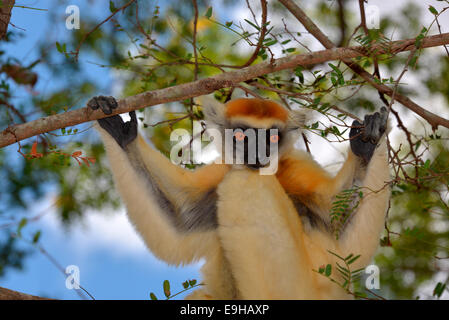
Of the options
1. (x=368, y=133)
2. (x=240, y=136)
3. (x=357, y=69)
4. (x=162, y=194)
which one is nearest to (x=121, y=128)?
(x=162, y=194)

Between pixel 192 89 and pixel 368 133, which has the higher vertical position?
pixel 192 89

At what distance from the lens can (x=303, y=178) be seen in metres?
4.23

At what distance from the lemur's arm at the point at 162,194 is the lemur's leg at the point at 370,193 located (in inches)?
45.1

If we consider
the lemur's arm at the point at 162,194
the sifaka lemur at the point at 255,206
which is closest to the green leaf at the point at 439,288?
the sifaka lemur at the point at 255,206

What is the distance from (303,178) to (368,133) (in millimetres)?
685

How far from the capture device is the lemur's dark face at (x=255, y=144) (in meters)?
4.04

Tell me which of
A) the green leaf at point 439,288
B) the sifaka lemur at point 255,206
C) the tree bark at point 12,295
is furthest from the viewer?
the sifaka lemur at point 255,206

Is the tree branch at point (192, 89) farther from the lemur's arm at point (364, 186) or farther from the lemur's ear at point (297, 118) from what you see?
the lemur's ear at point (297, 118)

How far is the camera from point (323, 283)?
3799mm

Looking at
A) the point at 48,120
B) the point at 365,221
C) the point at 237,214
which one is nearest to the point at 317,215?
the point at 365,221

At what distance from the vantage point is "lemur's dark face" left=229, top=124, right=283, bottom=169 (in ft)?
13.2

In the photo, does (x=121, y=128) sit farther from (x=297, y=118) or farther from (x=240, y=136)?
(x=297, y=118)
